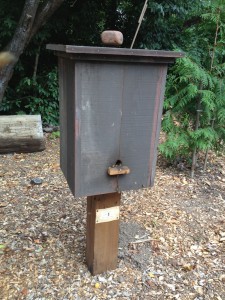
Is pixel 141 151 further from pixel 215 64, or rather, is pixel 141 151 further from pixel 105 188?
pixel 215 64

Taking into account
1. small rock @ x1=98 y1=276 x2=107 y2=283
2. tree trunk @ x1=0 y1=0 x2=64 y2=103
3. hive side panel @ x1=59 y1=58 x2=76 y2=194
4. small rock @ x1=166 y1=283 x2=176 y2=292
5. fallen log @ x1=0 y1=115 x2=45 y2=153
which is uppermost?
tree trunk @ x1=0 y1=0 x2=64 y2=103

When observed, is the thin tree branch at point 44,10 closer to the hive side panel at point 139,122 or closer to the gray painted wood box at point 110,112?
the gray painted wood box at point 110,112

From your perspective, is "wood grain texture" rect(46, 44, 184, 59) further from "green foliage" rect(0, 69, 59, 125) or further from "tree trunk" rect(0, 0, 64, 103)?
"green foliage" rect(0, 69, 59, 125)

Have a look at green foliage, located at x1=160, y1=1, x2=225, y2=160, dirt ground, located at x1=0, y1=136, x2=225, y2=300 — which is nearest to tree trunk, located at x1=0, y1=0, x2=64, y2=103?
dirt ground, located at x1=0, y1=136, x2=225, y2=300

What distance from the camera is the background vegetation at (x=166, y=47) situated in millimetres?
3436

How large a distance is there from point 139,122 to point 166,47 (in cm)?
504

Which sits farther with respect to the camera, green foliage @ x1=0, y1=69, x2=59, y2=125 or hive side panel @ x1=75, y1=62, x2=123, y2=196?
green foliage @ x1=0, y1=69, x2=59, y2=125

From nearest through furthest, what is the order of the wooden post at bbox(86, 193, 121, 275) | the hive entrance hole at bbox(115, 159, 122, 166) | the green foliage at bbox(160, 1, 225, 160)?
1. the hive entrance hole at bbox(115, 159, 122, 166)
2. the wooden post at bbox(86, 193, 121, 275)
3. the green foliage at bbox(160, 1, 225, 160)

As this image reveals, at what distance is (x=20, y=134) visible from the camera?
14.0 feet

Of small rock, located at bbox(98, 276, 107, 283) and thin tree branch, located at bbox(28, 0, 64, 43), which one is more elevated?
thin tree branch, located at bbox(28, 0, 64, 43)

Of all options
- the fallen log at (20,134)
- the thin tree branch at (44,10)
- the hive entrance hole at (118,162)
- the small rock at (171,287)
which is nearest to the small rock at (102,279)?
the small rock at (171,287)

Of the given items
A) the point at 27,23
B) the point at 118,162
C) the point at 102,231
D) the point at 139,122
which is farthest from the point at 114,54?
the point at 27,23

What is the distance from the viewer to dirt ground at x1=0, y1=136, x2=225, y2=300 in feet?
6.83

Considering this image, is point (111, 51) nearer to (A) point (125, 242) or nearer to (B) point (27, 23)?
(A) point (125, 242)
